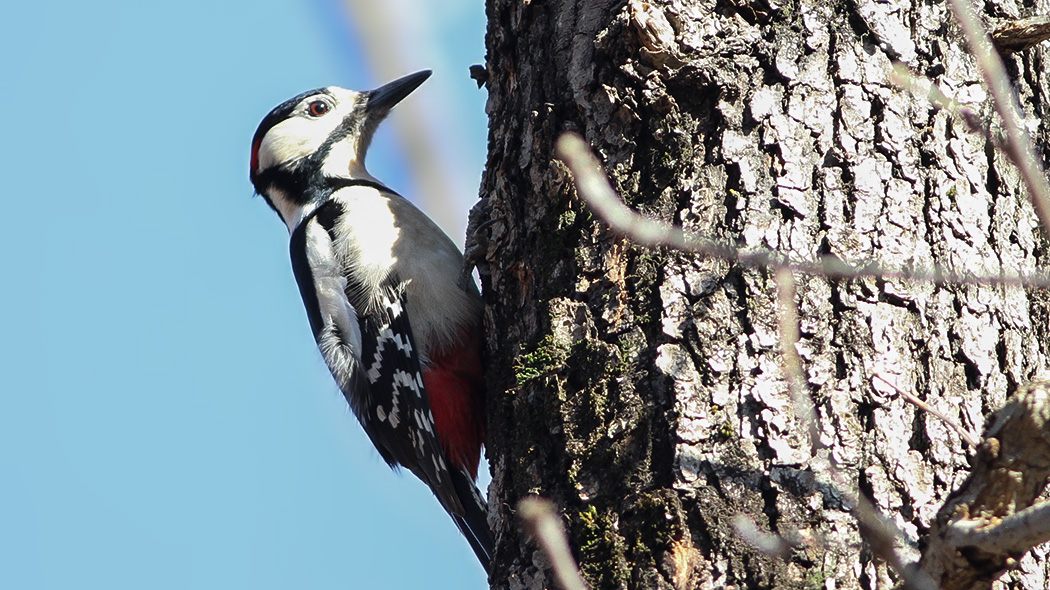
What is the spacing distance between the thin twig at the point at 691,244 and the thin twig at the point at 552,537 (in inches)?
20.3

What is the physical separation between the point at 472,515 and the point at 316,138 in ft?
5.98

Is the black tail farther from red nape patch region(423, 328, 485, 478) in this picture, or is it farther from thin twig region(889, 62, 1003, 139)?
thin twig region(889, 62, 1003, 139)

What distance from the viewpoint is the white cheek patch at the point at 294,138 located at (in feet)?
14.7

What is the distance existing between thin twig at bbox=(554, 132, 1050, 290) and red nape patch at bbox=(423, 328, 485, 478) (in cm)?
107

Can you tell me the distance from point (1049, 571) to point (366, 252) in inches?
97.6

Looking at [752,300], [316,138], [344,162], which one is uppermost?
[316,138]

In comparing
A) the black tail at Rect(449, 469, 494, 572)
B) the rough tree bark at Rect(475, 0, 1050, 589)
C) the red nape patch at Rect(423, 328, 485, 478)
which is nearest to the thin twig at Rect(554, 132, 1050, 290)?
the rough tree bark at Rect(475, 0, 1050, 589)

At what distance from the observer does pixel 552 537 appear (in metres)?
1.75

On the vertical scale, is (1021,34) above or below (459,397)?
above

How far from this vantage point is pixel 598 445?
86.4 inches

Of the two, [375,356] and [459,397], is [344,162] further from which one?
[459,397]

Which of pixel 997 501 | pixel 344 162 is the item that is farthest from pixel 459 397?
pixel 997 501

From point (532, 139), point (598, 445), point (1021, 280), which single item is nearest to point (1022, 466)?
point (1021, 280)

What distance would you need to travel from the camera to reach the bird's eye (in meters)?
4.57
